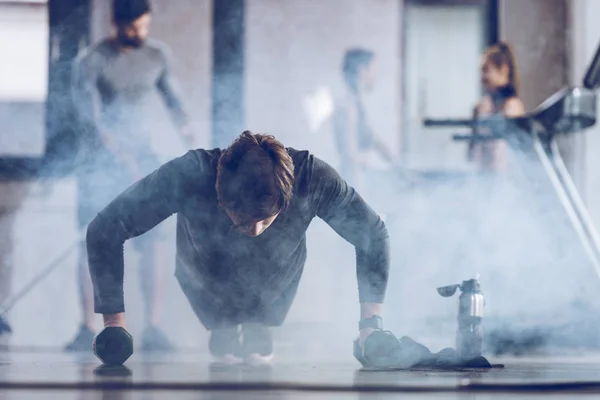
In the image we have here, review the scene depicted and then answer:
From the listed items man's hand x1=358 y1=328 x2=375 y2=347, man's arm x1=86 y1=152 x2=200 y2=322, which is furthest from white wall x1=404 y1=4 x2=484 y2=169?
man's arm x1=86 y1=152 x2=200 y2=322

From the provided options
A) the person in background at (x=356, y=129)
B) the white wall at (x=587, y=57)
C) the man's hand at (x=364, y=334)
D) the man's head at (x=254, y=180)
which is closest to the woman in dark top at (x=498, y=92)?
the person in background at (x=356, y=129)

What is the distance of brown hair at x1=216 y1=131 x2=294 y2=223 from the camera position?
1632mm

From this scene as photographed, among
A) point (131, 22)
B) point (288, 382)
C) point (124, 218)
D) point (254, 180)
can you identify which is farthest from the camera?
point (131, 22)

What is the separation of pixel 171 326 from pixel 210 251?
48.1 inches

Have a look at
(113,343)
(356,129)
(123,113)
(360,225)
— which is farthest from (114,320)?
(356,129)

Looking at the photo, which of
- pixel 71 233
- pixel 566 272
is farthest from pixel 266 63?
pixel 566 272

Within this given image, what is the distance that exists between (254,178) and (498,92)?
184 centimetres

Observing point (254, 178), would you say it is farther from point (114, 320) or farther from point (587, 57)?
point (587, 57)

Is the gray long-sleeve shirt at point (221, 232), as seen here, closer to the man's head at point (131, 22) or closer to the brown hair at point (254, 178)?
the brown hair at point (254, 178)

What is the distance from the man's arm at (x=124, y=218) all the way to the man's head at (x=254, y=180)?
4.4 inches

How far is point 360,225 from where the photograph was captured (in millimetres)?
1879

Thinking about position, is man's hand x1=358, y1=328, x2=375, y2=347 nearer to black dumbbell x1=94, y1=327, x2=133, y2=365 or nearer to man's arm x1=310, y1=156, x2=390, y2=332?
man's arm x1=310, y1=156, x2=390, y2=332

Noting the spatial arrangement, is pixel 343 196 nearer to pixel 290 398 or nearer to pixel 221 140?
pixel 290 398

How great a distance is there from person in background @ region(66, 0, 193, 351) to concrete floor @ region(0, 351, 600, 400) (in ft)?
3.35
